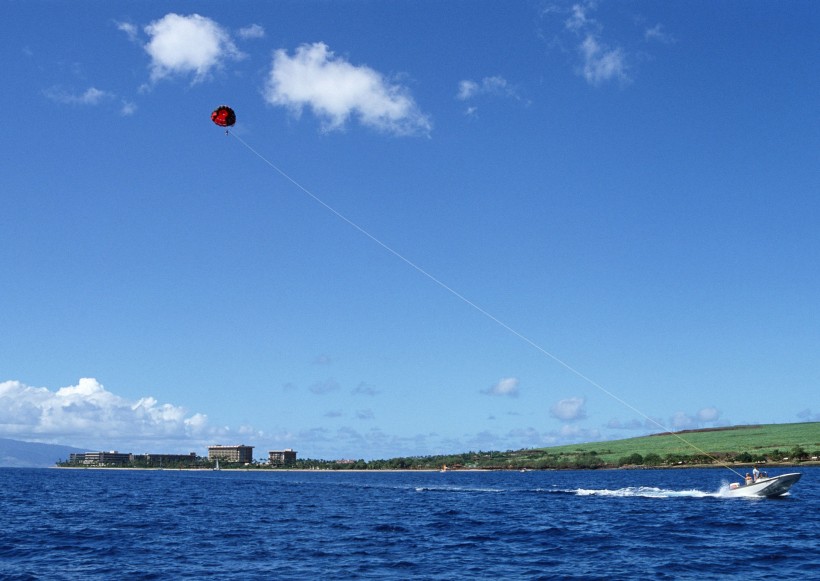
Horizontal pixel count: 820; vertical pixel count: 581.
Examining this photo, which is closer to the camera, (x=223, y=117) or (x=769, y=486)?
(x=223, y=117)

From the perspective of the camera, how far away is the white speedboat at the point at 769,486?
3164 inches

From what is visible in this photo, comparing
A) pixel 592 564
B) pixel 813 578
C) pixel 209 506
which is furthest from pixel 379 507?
pixel 813 578

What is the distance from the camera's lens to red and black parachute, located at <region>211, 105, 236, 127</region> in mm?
48406

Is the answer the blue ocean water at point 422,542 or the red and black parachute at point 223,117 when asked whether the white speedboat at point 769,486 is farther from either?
the red and black parachute at point 223,117

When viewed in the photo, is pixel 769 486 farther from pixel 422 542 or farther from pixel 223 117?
pixel 223 117

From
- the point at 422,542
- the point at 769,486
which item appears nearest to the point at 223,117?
the point at 422,542

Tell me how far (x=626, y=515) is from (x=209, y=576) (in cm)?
4363

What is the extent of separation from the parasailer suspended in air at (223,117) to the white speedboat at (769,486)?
6899cm

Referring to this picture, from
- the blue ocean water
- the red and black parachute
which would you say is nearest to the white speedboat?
the blue ocean water

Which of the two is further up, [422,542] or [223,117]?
[223,117]

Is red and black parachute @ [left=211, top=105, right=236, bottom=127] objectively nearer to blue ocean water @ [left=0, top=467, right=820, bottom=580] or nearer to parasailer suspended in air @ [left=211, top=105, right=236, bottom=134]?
parasailer suspended in air @ [left=211, top=105, right=236, bottom=134]

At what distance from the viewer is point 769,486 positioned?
267 feet

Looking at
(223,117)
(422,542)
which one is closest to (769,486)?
(422,542)

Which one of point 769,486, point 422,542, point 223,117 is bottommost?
point 422,542
